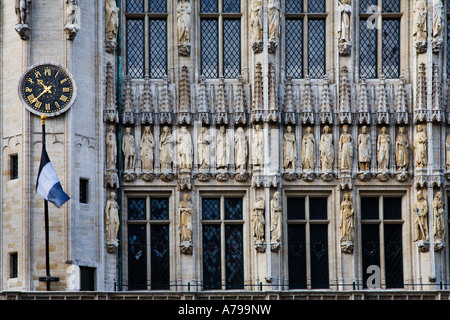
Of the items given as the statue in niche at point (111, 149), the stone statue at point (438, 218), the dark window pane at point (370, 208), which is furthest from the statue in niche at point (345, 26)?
the statue in niche at point (111, 149)

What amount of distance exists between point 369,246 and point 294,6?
8962mm

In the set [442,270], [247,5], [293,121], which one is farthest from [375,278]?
[247,5]

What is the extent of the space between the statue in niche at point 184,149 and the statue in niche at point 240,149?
1603 mm

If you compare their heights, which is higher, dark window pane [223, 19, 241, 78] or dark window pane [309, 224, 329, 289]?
dark window pane [223, 19, 241, 78]

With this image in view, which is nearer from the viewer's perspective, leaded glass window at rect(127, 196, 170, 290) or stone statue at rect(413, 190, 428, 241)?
stone statue at rect(413, 190, 428, 241)

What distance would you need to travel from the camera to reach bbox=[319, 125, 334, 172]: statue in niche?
57.5 meters

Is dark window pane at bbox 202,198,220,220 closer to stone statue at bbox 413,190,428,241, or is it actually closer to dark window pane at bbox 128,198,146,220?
dark window pane at bbox 128,198,146,220

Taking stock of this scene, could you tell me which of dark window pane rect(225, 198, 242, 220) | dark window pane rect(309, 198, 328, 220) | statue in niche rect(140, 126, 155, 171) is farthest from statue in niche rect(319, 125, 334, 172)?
statue in niche rect(140, 126, 155, 171)

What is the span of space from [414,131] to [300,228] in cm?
524

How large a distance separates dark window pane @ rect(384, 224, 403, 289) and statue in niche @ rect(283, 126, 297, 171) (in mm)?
3974

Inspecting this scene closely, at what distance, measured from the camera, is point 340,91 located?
58.0 m

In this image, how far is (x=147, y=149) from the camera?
5750cm

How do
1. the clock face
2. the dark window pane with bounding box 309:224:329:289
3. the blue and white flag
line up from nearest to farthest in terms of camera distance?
the blue and white flag
the clock face
the dark window pane with bounding box 309:224:329:289

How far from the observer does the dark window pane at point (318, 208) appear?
190 ft
